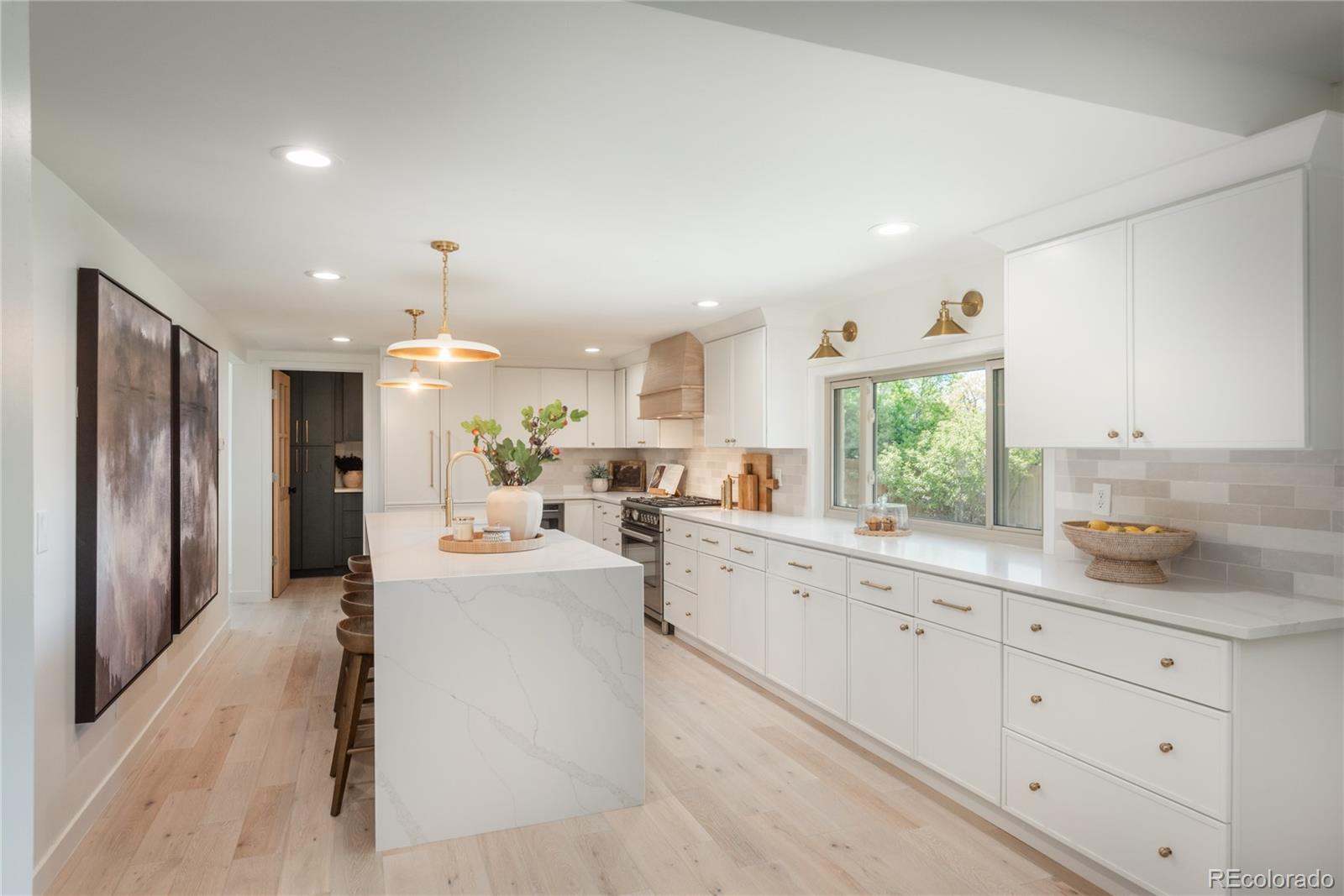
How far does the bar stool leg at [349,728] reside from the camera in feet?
8.79

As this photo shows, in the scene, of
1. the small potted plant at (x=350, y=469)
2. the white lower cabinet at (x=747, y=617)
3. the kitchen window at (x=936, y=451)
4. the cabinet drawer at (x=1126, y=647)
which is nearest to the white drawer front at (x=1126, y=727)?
the cabinet drawer at (x=1126, y=647)

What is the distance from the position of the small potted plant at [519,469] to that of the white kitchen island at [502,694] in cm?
34

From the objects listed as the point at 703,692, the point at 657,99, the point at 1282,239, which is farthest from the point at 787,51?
the point at 703,692

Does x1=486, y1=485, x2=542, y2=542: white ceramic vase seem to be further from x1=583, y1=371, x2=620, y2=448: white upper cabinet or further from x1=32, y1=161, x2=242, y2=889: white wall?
x1=583, y1=371, x2=620, y2=448: white upper cabinet

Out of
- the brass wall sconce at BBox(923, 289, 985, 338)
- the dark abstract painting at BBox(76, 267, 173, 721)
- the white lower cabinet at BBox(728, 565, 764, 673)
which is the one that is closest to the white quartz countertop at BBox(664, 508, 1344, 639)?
the white lower cabinet at BBox(728, 565, 764, 673)

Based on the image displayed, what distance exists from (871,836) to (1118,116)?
231 cm

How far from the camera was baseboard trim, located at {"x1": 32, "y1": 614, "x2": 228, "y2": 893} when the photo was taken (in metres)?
2.22

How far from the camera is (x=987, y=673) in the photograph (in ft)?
8.44

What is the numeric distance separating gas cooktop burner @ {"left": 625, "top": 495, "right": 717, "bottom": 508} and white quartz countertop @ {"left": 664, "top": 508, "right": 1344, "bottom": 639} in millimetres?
1899

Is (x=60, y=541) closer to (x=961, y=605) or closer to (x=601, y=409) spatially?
(x=961, y=605)

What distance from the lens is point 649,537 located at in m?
5.46

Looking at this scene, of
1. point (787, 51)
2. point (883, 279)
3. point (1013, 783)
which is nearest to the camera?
point (787, 51)

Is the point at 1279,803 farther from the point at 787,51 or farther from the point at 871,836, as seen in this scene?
the point at 787,51

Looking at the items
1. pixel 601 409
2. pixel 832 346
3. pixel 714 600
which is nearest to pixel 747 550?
pixel 714 600
